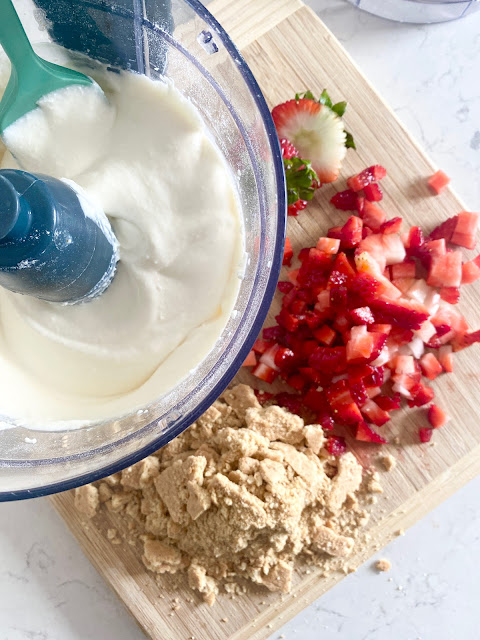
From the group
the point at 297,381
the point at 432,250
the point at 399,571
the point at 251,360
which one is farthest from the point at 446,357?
the point at 399,571

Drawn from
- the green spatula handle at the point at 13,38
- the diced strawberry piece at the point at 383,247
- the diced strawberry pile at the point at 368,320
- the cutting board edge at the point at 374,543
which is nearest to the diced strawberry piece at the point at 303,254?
the diced strawberry pile at the point at 368,320

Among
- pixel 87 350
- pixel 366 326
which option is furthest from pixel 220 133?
pixel 366 326

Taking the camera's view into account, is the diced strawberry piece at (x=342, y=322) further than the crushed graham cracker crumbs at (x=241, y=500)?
Yes

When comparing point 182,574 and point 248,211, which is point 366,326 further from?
point 182,574

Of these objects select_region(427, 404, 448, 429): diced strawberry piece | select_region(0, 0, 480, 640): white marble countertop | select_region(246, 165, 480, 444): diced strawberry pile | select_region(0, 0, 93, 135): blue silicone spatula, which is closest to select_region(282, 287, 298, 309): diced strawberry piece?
select_region(246, 165, 480, 444): diced strawberry pile

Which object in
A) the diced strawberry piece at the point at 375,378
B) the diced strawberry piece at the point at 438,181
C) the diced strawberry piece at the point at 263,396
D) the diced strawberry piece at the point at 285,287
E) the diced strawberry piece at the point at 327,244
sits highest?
the diced strawberry piece at the point at 327,244

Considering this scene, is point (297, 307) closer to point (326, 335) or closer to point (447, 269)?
point (326, 335)

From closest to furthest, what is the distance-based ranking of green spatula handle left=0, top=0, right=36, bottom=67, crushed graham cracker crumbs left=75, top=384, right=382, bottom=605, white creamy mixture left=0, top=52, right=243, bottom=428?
1. green spatula handle left=0, top=0, right=36, bottom=67
2. white creamy mixture left=0, top=52, right=243, bottom=428
3. crushed graham cracker crumbs left=75, top=384, right=382, bottom=605

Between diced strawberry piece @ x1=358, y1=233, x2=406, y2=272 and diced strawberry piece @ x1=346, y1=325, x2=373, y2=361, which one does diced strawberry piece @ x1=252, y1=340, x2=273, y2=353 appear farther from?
diced strawberry piece @ x1=358, y1=233, x2=406, y2=272

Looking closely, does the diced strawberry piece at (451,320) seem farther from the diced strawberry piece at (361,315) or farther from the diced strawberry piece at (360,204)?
the diced strawberry piece at (360,204)
